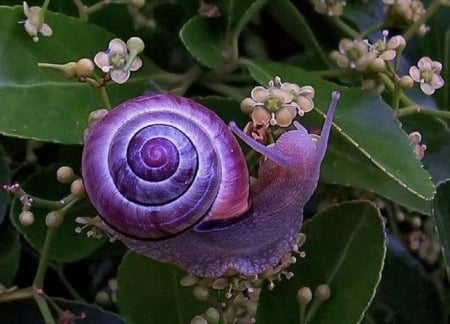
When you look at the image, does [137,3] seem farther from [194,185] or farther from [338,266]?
Result: [338,266]

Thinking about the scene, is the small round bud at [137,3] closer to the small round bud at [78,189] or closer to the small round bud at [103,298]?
the small round bud at [78,189]

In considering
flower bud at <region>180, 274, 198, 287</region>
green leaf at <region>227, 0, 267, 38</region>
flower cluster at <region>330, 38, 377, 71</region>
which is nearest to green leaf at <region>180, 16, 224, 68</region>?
green leaf at <region>227, 0, 267, 38</region>

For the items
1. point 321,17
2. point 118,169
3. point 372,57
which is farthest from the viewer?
point 321,17

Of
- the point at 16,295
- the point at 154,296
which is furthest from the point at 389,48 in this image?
the point at 16,295

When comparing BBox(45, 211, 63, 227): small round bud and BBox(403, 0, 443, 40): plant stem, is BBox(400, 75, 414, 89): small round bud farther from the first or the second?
BBox(45, 211, 63, 227): small round bud

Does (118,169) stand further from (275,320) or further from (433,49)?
(433,49)

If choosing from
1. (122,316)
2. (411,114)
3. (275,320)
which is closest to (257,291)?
(275,320)

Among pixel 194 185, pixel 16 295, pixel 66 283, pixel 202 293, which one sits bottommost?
pixel 66 283
